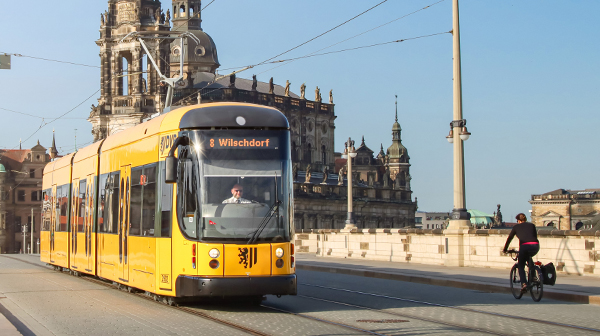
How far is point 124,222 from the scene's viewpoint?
677 inches

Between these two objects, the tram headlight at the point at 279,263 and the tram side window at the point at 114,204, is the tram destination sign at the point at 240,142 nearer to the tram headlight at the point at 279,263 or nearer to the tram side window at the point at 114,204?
the tram headlight at the point at 279,263

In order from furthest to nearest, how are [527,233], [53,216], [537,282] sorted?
[53,216] → [527,233] → [537,282]

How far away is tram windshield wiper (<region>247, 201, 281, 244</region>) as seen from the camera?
13.8 m

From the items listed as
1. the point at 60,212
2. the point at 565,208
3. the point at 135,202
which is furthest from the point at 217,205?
the point at 565,208

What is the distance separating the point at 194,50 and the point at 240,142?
9990cm

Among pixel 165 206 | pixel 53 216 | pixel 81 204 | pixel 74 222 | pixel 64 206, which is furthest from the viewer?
pixel 53 216

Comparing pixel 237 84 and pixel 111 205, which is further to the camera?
pixel 237 84

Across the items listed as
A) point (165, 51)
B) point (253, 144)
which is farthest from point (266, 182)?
point (165, 51)

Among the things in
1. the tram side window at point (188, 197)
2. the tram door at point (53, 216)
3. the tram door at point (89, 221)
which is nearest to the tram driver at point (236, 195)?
the tram side window at point (188, 197)

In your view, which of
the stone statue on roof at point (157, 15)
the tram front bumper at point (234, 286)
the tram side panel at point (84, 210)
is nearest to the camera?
the tram front bumper at point (234, 286)

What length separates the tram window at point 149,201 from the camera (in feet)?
50.1

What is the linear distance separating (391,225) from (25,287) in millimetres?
114154

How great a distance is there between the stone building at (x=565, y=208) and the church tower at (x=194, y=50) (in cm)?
7368

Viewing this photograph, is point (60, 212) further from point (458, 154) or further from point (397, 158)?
point (397, 158)
